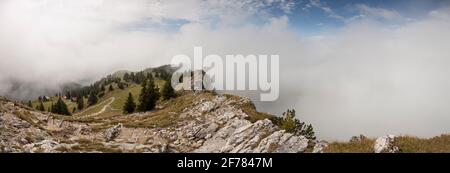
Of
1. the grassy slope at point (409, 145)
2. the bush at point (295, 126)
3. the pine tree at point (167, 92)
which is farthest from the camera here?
the pine tree at point (167, 92)

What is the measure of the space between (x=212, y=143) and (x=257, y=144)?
7.48 meters

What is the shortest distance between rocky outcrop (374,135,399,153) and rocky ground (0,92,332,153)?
4.42 meters

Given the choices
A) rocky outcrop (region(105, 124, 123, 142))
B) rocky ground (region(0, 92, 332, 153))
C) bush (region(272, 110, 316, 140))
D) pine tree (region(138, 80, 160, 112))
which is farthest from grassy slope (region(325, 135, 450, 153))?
pine tree (region(138, 80, 160, 112))

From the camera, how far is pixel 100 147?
3322 centimetres

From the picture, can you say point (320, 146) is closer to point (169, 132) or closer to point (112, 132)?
point (169, 132)

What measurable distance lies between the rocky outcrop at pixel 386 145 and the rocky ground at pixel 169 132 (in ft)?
14.5

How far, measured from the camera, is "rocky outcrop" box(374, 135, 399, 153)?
87.8 ft

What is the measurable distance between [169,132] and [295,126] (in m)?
15.1

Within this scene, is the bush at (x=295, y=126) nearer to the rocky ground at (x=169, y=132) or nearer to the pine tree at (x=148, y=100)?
the rocky ground at (x=169, y=132)

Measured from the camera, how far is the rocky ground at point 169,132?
32.8 m

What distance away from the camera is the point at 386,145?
27000 mm

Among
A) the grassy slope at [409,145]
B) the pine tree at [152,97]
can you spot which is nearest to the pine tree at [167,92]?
the pine tree at [152,97]

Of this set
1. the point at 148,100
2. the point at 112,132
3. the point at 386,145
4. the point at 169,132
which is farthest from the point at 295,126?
the point at 148,100
